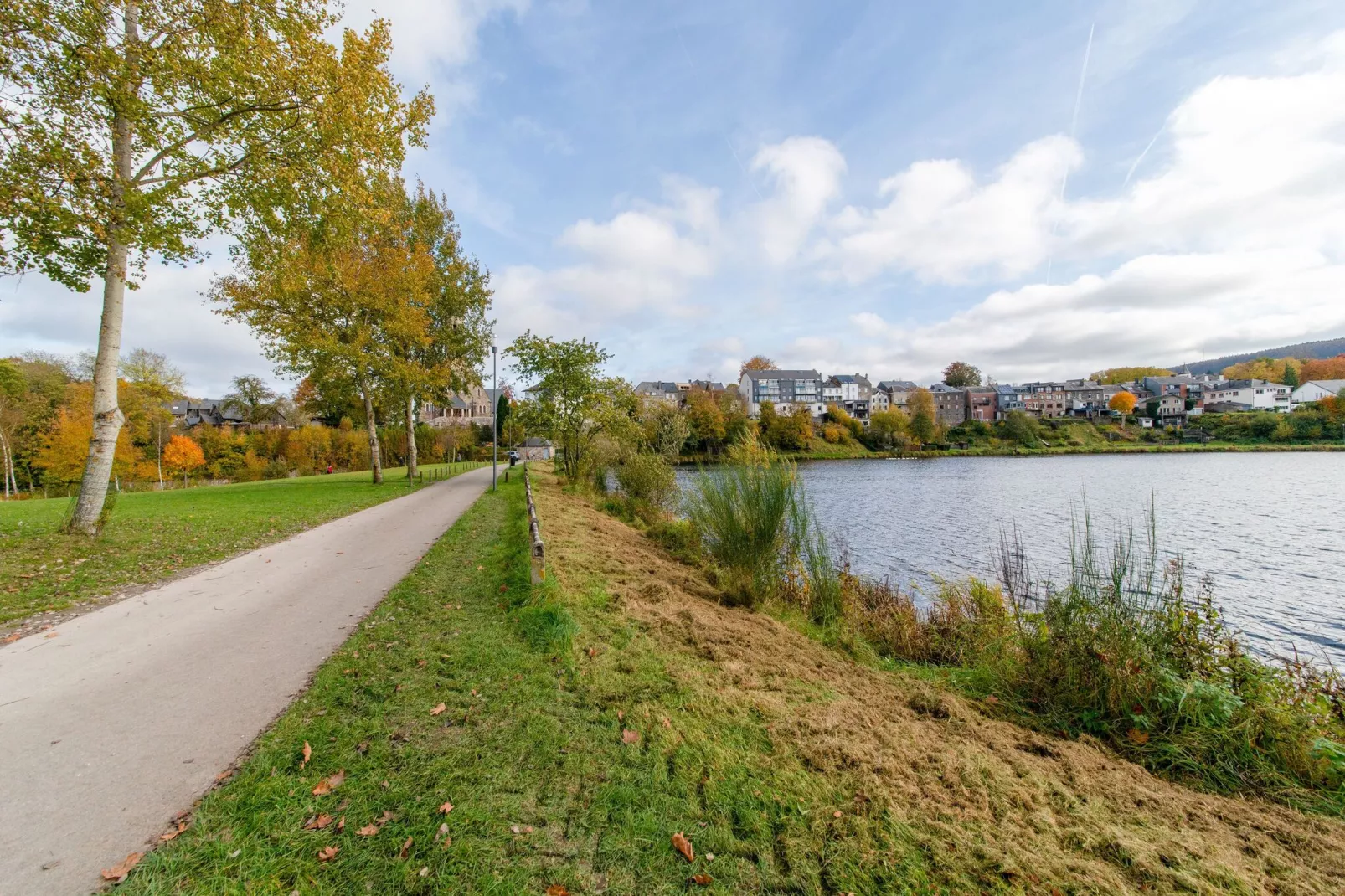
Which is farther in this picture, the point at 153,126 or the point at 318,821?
the point at 153,126

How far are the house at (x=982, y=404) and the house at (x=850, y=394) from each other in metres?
20.3

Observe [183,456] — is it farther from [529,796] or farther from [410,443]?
[529,796]

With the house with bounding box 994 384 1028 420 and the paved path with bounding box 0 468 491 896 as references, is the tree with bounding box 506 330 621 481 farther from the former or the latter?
the house with bounding box 994 384 1028 420

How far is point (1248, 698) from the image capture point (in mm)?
4324

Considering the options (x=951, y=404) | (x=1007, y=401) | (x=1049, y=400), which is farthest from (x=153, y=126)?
(x=1049, y=400)

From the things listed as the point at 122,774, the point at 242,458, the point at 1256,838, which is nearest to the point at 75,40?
the point at 122,774

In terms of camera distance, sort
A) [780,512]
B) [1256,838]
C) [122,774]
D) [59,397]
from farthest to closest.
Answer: [59,397]
[780,512]
[122,774]
[1256,838]

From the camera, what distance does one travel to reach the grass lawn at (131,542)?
705 centimetres

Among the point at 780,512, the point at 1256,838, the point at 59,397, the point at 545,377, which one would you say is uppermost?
the point at 59,397

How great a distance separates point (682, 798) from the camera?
3225 mm

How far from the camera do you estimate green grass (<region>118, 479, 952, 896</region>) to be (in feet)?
8.48

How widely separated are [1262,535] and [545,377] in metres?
25.6

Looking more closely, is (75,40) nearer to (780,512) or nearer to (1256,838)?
(780,512)

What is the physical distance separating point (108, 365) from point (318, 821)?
11690mm
